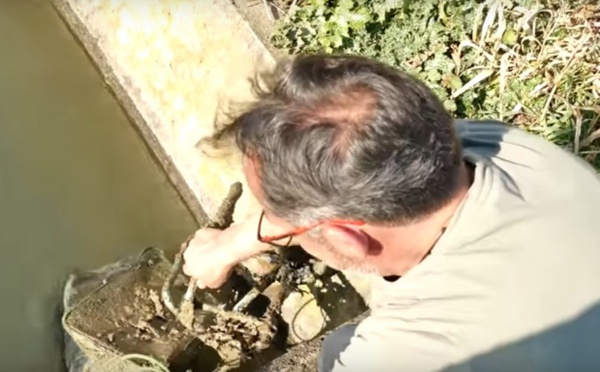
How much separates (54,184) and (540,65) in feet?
6.77

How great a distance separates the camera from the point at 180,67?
12.3 ft

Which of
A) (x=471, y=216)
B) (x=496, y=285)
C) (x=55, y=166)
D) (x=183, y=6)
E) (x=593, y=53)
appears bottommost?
(x=593, y=53)

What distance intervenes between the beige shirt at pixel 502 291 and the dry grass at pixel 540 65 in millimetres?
1557

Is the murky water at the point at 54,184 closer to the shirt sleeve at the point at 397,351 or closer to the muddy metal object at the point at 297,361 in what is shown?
the muddy metal object at the point at 297,361

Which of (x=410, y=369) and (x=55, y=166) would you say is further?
(x=55, y=166)

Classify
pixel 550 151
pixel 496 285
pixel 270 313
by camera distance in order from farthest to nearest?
pixel 270 313 → pixel 550 151 → pixel 496 285

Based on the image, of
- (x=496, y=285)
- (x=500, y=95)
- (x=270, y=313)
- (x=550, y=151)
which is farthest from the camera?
(x=500, y=95)

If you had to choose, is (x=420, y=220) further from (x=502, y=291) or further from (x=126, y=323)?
(x=126, y=323)

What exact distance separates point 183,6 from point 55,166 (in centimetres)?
87

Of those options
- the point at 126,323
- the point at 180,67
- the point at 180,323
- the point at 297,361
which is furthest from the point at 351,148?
the point at 180,67

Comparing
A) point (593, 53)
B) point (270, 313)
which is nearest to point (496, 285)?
point (270, 313)

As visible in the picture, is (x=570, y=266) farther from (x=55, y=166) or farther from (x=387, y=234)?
(x=55, y=166)

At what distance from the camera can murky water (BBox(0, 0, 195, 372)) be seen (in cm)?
359

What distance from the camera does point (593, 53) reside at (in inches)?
147
